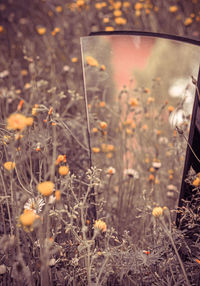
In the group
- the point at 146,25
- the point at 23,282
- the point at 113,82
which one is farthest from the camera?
the point at 146,25

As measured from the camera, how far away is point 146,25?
216 centimetres

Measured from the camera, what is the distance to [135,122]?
150 centimetres

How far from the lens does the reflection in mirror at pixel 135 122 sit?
1.12m

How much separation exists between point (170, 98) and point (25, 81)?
0.96 metres

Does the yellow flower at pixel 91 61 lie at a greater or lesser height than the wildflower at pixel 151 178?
greater

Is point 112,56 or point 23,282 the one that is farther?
point 112,56

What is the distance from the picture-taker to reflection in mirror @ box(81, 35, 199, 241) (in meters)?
1.12

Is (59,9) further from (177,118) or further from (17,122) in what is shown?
(17,122)

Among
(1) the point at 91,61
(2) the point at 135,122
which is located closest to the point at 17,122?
(1) the point at 91,61

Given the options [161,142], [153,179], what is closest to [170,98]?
[161,142]

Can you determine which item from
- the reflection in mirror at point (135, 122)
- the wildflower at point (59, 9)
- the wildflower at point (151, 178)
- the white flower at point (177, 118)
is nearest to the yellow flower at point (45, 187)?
the reflection in mirror at point (135, 122)

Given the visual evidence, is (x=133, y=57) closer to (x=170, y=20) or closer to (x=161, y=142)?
(x=161, y=142)

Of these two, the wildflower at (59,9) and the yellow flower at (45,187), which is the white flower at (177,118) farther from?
the wildflower at (59,9)

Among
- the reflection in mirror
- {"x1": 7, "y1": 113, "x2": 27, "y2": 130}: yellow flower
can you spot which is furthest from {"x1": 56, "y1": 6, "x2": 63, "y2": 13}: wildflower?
{"x1": 7, "y1": 113, "x2": 27, "y2": 130}: yellow flower
